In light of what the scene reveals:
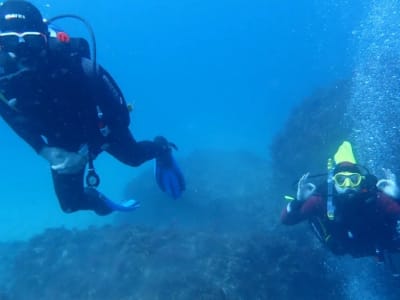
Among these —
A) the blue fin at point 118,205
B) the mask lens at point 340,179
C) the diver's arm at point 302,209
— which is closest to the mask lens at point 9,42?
the blue fin at point 118,205

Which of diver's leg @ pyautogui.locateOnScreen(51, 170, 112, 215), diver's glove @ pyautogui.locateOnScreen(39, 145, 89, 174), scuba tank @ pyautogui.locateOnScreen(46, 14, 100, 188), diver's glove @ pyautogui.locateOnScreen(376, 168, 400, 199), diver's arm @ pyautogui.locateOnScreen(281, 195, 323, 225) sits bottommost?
diver's arm @ pyautogui.locateOnScreen(281, 195, 323, 225)

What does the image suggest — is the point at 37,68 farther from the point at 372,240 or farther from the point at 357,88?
the point at 357,88

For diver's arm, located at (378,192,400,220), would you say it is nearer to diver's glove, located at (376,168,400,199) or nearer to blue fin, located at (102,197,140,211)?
diver's glove, located at (376,168,400,199)

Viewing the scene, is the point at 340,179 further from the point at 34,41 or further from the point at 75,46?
the point at 34,41

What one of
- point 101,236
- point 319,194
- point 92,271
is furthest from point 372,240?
point 101,236

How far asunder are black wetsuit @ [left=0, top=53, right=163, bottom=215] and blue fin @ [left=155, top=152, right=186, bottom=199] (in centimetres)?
101

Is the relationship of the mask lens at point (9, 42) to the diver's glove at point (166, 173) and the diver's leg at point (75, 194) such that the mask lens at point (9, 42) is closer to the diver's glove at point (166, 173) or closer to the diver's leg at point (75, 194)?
the diver's leg at point (75, 194)

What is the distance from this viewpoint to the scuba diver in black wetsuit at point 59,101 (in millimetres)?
3330

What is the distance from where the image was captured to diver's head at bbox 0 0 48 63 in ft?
10.6

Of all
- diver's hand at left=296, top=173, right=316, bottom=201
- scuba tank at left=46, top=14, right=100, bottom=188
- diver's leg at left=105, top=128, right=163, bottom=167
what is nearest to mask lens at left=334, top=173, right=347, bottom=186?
diver's hand at left=296, top=173, right=316, bottom=201

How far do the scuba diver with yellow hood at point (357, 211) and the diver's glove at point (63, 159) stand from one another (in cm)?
316

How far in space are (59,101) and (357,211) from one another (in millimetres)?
3989

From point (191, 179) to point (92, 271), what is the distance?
10248 millimetres

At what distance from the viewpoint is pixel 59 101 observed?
361 cm
